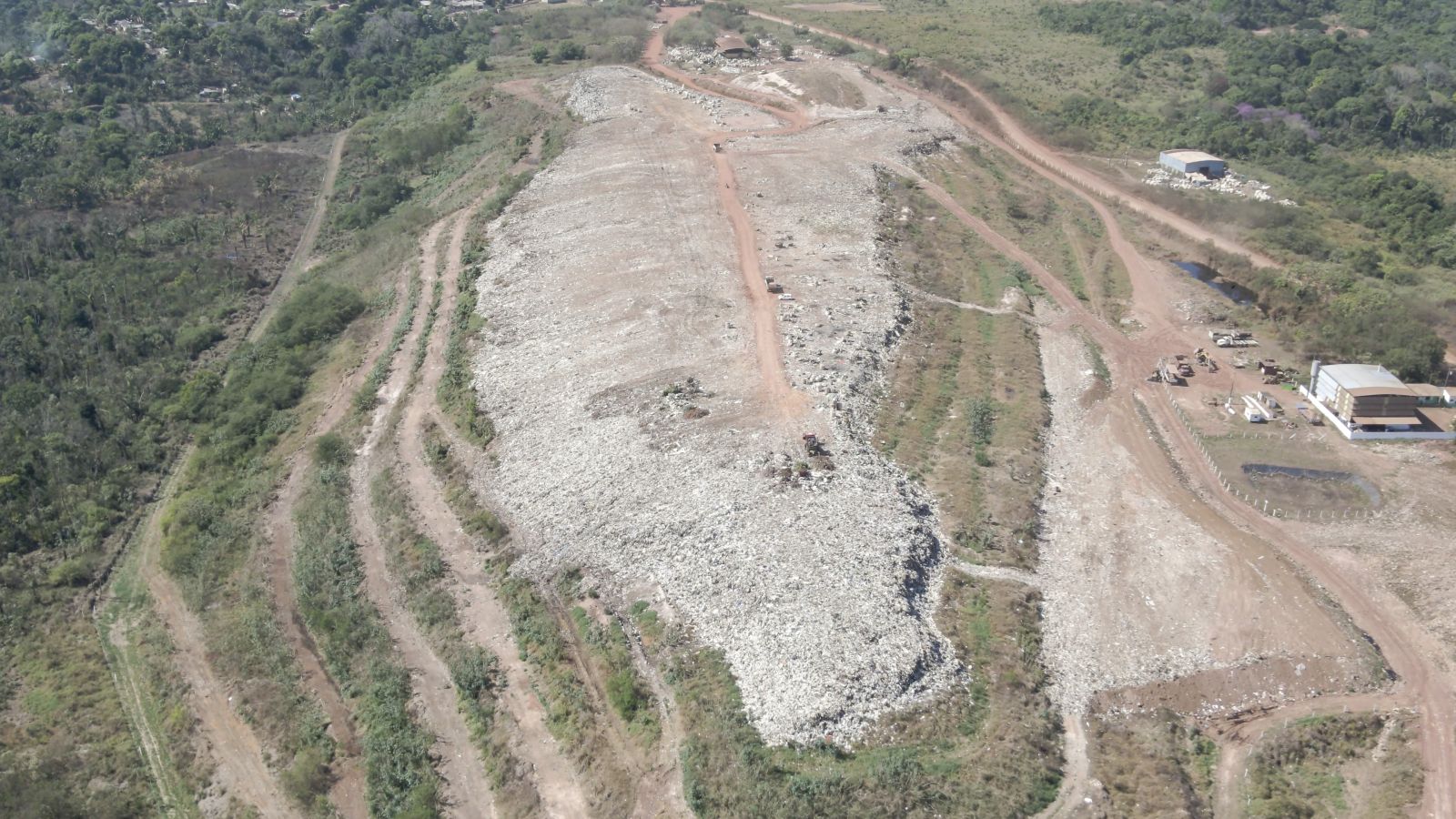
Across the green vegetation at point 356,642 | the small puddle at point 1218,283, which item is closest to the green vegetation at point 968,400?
the small puddle at point 1218,283

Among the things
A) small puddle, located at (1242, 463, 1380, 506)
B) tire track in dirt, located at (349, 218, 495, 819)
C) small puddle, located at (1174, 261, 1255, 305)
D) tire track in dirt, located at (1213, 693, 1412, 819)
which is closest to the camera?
tire track in dirt, located at (1213, 693, 1412, 819)

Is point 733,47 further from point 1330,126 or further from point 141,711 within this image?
point 141,711

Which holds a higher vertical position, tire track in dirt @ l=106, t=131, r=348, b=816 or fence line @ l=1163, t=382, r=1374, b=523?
fence line @ l=1163, t=382, r=1374, b=523

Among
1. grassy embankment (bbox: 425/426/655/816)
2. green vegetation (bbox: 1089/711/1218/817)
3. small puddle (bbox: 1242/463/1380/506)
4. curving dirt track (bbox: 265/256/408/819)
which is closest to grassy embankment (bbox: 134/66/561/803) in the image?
curving dirt track (bbox: 265/256/408/819)

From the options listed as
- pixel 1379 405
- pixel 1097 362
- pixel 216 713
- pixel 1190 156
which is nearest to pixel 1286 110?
pixel 1190 156

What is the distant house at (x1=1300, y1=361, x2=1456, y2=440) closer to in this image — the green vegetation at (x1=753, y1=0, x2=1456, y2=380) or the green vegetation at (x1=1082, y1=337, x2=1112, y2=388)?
the green vegetation at (x1=753, y1=0, x2=1456, y2=380)

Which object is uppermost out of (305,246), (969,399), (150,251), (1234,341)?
(150,251)

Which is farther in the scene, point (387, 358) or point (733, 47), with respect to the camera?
point (733, 47)
